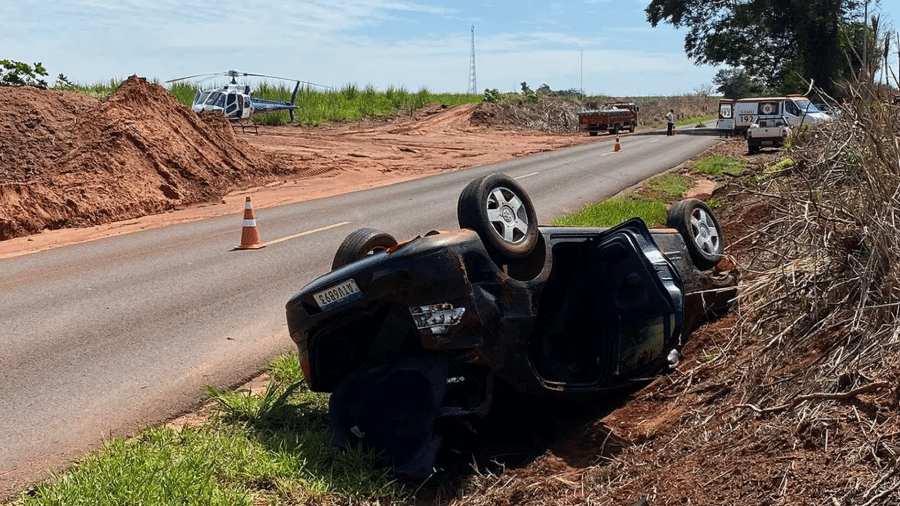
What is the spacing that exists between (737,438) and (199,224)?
1307cm

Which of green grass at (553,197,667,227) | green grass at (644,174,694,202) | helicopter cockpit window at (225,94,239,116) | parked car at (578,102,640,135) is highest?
helicopter cockpit window at (225,94,239,116)

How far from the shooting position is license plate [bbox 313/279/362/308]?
185 inches

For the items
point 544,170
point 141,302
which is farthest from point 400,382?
point 544,170

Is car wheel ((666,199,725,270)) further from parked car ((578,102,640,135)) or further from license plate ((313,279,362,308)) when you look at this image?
parked car ((578,102,640,135))

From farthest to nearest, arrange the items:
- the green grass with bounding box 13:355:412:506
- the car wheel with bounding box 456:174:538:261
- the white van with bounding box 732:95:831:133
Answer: the white van with bounding box 732:95:831:133, the car wheel with bounding box 456:174:538:261, the green grass with bounding box 13:355:412:506

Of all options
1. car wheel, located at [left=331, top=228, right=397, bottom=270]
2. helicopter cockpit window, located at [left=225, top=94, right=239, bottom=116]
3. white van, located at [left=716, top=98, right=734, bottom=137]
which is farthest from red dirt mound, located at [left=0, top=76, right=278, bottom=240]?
white van, located at [left=716, top=98, right=734, bottom=137]

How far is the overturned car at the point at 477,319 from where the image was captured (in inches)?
180

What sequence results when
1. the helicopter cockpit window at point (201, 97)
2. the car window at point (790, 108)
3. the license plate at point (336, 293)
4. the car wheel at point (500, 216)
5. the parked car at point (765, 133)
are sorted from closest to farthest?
the license plate at point (336, 293), the car wheel at point (500, 216), the parked car at point (765, 133), the car window at point (790, 108), the helicopter cockpit window at point (201, 97)

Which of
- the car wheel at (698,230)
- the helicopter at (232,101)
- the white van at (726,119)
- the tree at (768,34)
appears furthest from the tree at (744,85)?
the car wheel at (698,230)

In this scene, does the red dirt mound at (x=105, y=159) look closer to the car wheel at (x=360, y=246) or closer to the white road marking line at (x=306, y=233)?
the white road marking line at (x=306, y=233)

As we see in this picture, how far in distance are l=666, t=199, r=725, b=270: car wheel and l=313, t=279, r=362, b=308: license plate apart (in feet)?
9.11

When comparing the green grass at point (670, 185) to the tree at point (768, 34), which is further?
the tree at point (768, 34)

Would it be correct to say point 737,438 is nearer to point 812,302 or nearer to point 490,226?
point 812,302

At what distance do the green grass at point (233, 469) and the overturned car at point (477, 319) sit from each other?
205mm
